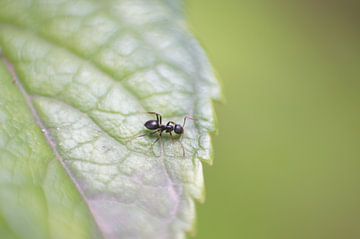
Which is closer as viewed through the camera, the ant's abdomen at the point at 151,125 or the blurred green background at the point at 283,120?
the ant's abdomen at the point at 151,125

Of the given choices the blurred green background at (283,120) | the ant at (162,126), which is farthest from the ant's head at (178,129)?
the blurred green background at (283,120)

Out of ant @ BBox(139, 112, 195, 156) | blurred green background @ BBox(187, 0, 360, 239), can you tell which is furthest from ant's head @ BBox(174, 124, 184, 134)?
blurred green background @ BBox(187, 0, 360, 239)

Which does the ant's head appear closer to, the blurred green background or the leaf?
the leaf

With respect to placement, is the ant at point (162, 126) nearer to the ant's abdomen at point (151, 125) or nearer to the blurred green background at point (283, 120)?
the ant's abdomen at point (151, 125)

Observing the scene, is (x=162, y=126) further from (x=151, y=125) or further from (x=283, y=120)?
(x=283, y=120)

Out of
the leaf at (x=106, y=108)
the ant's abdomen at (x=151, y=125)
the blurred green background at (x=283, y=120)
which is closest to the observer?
the leaf at (x=106, y=108)

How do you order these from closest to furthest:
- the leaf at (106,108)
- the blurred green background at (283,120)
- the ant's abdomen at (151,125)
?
1. the leaf at (106,108)
2. the ant's abdomen at (151,125)
3. the blurred green background at (283,120)
